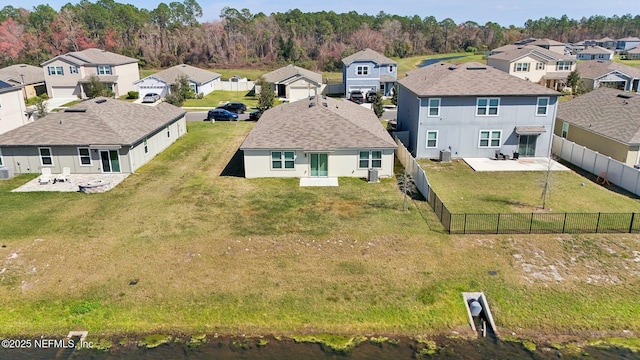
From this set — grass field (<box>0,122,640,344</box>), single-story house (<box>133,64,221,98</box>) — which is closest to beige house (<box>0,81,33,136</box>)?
grass field (<box>0,122,640,344</box>)

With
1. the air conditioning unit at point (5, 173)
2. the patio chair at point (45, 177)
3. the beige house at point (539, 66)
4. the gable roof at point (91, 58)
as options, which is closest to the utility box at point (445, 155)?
the patio chair at point (45, 177)

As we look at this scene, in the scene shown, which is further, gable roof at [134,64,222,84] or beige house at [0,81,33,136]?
gable roof at [134,64,222,84]

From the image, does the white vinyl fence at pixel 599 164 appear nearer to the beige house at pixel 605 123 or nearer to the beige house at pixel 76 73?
the beige house at pixel 605 123

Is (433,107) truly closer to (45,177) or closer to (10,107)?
(45,177)

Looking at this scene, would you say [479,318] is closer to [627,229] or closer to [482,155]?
[627,229]

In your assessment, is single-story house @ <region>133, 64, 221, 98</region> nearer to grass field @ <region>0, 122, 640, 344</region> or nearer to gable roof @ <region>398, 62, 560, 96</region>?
gable roof @ <region>398, 62, 560, 96</region>

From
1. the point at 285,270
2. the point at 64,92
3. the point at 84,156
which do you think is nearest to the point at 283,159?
the point at 285,270

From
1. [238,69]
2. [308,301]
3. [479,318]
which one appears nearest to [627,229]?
[479,318]

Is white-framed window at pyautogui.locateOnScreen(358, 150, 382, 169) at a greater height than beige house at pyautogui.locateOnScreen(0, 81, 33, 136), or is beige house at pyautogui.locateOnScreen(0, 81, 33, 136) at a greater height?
beige house at pyautogui.locateOnScreen(0, 81, 33, 136)
